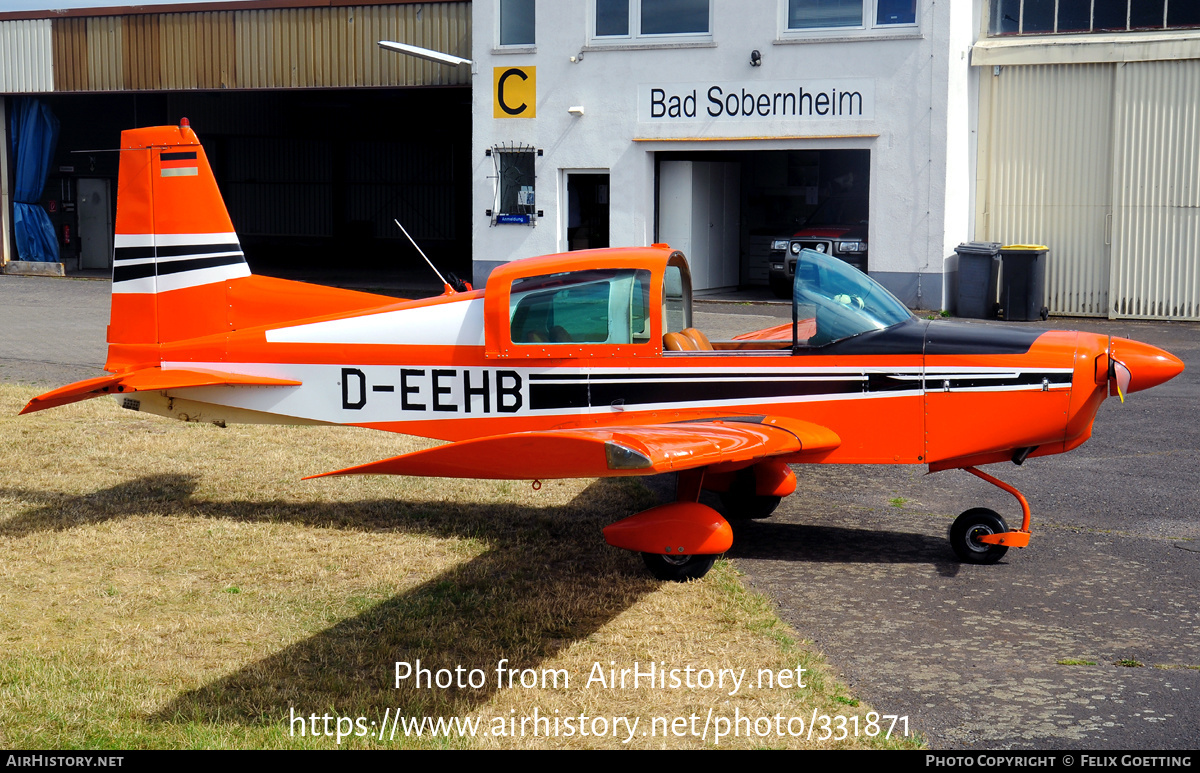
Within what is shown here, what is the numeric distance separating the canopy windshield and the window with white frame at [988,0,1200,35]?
44.9 ft

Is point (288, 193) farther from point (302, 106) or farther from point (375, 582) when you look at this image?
point (375, 582)

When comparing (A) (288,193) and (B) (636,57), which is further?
(A) (288,193)

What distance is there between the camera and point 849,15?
17531mm

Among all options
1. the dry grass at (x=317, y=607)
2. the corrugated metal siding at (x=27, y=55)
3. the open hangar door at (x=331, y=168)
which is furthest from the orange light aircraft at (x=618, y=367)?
the open hangar door at (x=331, y=168)

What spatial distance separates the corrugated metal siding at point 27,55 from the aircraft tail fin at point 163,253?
1914cm

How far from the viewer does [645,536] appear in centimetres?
603

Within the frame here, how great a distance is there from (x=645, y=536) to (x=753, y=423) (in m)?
0.89

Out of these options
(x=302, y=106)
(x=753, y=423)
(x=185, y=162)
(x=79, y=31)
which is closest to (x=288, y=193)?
(x=302, y=106)

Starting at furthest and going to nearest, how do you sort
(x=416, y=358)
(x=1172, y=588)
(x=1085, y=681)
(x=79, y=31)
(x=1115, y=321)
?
(x=79, y=31), (x=1115, y=321), (x=416, y=358), (x=1172, y=588), (x=1085, y=681)

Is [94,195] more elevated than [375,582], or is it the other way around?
[94,195]

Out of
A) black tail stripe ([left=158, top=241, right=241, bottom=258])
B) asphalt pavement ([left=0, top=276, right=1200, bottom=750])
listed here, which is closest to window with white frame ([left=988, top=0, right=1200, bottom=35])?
asphalt pavement ([left=0, top=276, right=1200, bottom=750])

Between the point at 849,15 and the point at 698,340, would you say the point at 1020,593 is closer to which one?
the point at 698,340

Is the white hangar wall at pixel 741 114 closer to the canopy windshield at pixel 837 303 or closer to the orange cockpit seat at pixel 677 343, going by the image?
the canopy windshield at pixel 837 303

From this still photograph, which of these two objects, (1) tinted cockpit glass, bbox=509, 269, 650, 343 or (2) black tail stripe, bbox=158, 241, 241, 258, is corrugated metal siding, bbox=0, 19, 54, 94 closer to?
(2) black tail stripe, bbox=158, 241, 241, 258
